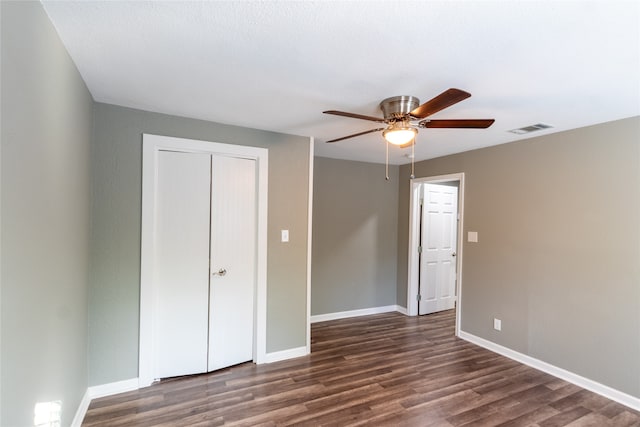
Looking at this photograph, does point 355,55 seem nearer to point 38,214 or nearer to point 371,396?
point 38,214

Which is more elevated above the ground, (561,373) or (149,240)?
(149,240)

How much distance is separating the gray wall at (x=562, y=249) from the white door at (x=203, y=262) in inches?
106

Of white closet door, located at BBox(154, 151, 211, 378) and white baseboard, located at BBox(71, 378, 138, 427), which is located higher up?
white closet door, located at BBox(154, 151, 211, 378)

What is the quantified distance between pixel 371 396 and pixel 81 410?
215 centimetres

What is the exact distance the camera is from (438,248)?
503cm

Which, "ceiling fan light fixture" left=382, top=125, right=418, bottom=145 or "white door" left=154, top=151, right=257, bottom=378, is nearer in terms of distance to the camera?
"ceiling fan light fixture" left=382, top=125, right=418, bottom=145

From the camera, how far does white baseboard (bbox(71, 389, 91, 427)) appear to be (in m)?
2.11

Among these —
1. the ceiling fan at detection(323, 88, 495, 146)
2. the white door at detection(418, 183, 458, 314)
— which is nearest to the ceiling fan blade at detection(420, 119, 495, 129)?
the ceiling fan at detection(323, 88, 495, 146)

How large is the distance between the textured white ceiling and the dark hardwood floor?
7.68 ft

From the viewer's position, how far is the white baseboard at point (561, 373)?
2.59 meters

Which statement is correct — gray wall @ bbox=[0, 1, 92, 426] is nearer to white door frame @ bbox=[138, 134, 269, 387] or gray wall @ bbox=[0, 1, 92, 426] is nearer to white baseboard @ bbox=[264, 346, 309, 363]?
white door frame @ bbox=[138, 134, 269, 387]

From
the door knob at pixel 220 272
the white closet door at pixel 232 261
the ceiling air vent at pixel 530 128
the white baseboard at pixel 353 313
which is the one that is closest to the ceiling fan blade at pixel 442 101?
the ceiling air vent at pixel 530 128

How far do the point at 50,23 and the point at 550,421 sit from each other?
3.93m

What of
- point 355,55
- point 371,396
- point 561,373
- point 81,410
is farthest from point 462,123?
point 81,410
